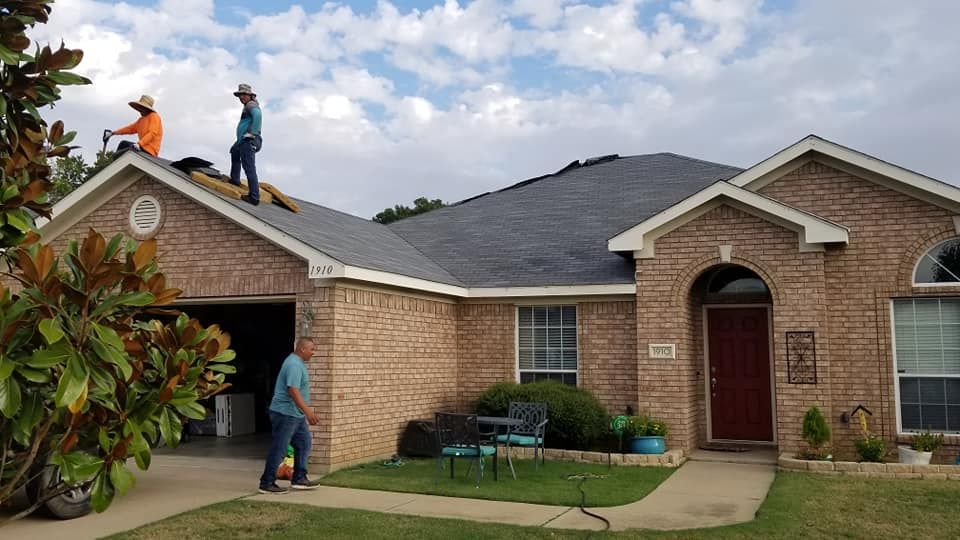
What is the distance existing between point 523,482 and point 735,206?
5441mm

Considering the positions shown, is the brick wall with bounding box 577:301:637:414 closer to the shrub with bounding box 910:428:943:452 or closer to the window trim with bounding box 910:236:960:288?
the shrub with bounding box 910:428:943:452

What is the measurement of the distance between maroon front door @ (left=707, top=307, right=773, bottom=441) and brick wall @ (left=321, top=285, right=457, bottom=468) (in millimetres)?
4566

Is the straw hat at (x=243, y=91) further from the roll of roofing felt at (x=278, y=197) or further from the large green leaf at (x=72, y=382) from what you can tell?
the large green leaf at (x=72, y=382)

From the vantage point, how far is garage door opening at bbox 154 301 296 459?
1585 centimetres

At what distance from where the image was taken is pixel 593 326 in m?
13.7

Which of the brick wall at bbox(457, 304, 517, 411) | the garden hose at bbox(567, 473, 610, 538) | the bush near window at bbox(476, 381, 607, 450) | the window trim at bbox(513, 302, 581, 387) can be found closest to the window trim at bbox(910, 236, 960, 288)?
the bush near window at bbox(476, 381, 607, 450)

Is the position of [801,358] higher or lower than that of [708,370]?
higher

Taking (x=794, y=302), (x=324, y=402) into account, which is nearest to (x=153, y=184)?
(x=324, y=402)

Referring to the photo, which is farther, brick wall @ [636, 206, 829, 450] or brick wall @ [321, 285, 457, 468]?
brick wall @ [636, 206, 829, 450]

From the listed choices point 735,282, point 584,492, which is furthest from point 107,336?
point 735,282

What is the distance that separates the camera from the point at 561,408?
40.8 ft

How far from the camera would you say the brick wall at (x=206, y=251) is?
38.2 ft

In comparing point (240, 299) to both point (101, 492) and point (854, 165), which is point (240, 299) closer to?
point (101, 492)

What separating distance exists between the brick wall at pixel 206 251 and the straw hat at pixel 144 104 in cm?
117
